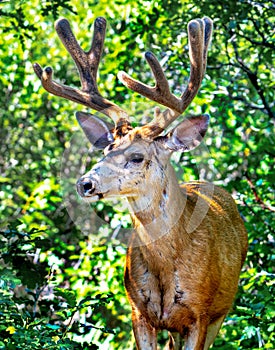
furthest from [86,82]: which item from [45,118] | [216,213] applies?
[45,118]

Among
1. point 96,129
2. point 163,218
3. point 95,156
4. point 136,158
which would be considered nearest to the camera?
point 136,158

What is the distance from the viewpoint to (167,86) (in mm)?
5555

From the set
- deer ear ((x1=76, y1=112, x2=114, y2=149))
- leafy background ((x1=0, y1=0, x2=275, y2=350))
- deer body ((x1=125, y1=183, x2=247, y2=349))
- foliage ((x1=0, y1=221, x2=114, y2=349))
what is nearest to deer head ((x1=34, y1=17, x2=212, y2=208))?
deer ear ((x1=76, y1=112, x2=114, y2=149))

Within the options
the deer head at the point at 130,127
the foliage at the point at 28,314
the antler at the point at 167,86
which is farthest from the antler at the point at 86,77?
the foliage at the point at 28,314

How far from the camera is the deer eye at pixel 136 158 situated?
5.33 m

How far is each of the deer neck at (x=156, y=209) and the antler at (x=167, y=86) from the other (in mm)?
322

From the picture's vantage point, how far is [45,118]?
12242mm

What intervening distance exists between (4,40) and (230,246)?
4.76 metres

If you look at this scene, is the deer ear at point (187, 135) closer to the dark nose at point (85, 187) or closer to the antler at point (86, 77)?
the antler at point (86, 77)

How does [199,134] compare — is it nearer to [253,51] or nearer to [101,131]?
[101,131]

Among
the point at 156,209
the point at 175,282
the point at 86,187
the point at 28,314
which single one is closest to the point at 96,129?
the point at 156,209

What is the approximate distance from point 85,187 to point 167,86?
93 cm

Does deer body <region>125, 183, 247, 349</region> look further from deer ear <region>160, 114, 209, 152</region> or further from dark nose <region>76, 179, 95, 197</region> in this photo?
dark nose <region>76, 179, 95, 197</region>

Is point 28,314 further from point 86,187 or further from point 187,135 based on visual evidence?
point 187,135
